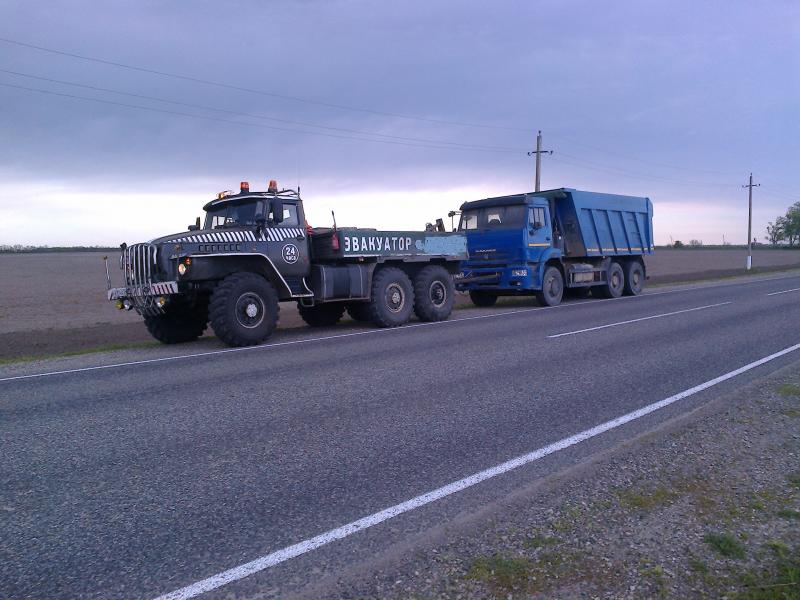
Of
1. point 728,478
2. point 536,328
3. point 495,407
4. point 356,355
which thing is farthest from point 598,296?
point 728,478

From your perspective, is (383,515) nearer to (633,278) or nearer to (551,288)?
(551,288)

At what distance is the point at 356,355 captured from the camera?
443 inches

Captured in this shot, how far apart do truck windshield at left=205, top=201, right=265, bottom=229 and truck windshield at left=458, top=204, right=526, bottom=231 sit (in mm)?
8721

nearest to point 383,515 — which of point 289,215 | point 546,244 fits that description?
point 289,215

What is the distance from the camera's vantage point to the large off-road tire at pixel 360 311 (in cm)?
1600

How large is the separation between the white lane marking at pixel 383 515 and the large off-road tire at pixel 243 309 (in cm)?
766

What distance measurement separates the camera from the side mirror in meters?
13.6

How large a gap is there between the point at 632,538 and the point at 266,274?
10784 mm

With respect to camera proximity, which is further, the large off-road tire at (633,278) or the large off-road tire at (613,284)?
the large off-road tire at (633,278)

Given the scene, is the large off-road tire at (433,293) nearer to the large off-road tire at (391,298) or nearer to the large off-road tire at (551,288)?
the large off-road tire at (391,298)

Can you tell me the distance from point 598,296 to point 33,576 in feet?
74.9

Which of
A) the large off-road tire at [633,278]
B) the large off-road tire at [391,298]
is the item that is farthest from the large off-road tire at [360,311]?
the large off-road tire at [633,278]

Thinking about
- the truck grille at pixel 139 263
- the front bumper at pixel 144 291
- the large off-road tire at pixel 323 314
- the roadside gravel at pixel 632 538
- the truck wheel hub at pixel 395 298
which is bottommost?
the roadside gravel at pixel 632 538

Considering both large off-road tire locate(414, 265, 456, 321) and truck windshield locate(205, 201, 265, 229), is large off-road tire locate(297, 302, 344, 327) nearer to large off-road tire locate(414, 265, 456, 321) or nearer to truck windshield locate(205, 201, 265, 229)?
large off-road tire locate(414, 265, 456, 321)
